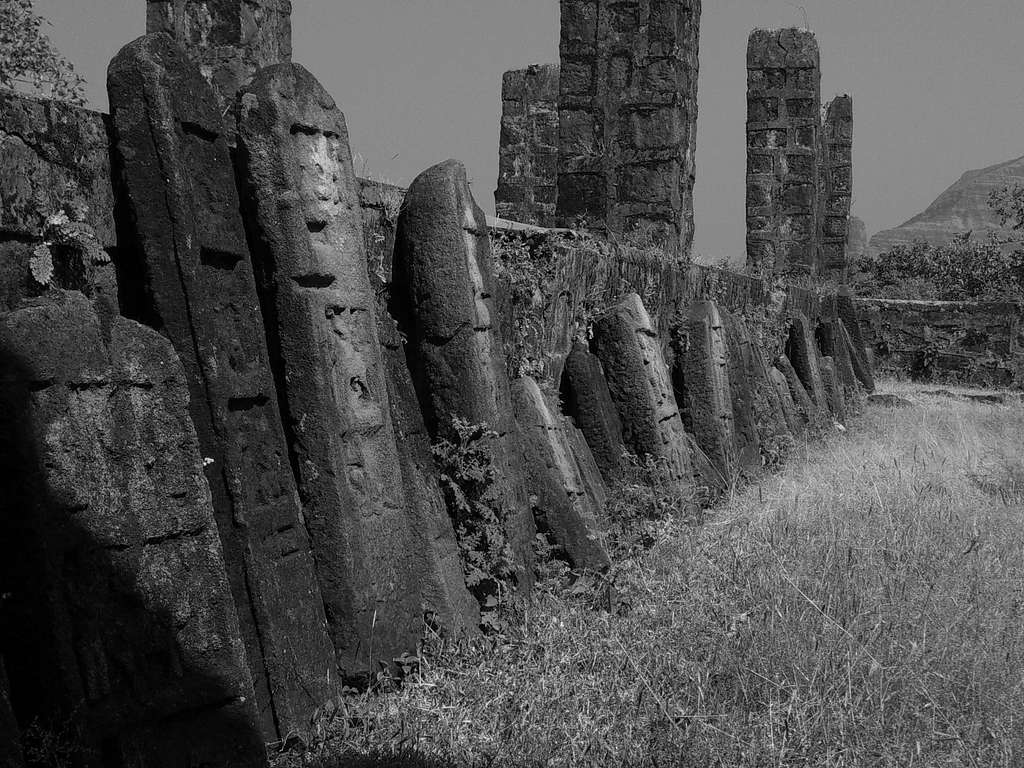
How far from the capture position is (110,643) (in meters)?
2.38

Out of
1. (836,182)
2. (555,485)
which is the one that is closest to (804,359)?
(555,485)

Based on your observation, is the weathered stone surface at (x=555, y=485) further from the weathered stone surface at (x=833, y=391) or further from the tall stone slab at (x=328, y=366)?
the weathered stone surface at (x=833, y=391)

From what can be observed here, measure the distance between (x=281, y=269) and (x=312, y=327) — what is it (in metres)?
0.19

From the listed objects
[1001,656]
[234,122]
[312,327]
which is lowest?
[1001,656]

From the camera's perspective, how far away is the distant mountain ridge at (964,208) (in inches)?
2207

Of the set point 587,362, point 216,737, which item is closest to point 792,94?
point 587,362

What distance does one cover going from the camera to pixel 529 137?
17047mm

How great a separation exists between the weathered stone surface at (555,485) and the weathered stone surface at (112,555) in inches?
77.3

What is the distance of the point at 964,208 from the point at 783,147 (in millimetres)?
54580

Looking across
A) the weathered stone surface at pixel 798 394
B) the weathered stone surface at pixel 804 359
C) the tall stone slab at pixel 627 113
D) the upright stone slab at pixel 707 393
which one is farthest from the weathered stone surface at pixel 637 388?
the weathered stone surface at pixel 804 359

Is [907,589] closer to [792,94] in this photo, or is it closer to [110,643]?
[110,643]

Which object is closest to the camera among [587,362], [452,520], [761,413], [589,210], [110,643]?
[110,643]

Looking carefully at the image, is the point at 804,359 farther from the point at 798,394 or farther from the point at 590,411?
the point at 590,411

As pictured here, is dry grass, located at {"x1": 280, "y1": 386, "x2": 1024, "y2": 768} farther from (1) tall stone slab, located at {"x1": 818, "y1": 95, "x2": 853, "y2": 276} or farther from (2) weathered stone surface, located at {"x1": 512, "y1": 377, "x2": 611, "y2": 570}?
(1) tall stone slab, located at {"x1": 818, "y1": 95, "x2": 853, "y2": 276}
